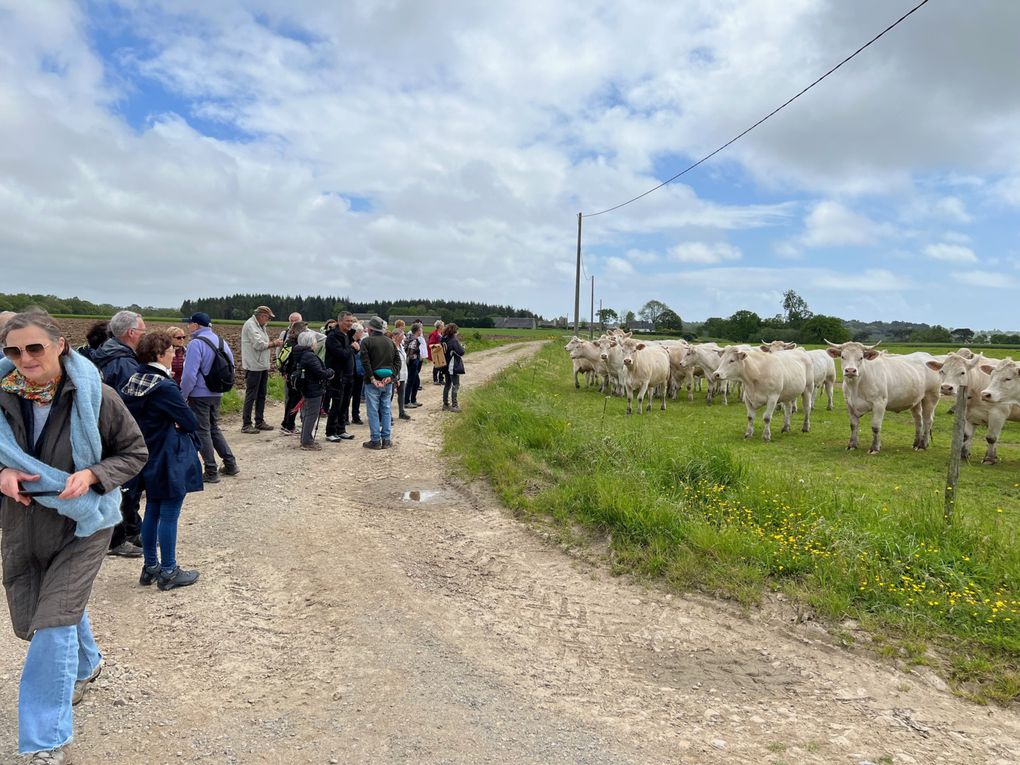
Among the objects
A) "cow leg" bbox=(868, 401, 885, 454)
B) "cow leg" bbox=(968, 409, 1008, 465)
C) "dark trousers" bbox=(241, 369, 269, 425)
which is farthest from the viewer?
"cow leg" bbox=(868, 401, 885, 454)

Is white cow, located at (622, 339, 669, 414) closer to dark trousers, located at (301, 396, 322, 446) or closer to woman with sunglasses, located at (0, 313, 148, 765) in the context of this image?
dark trousers, located at (301, 396, 322, 446)

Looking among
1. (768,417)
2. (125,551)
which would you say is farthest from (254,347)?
(768,417)

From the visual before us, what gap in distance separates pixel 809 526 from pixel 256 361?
8622 millimetres

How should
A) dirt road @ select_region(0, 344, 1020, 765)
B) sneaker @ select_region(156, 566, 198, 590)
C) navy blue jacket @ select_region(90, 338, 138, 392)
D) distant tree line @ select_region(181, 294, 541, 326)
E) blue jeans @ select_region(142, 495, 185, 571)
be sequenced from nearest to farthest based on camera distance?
dirt road @ select_region(0, 344, 1020, 765) → blue jeans @ select_region(142, 495, 185, 571) → sneaker @ select_region(156, 566, 198, 590) → navy blue jacket @ select_region(90, 338, 138, 392) → distant tree line @ select_region(181, 294, 541, 326)

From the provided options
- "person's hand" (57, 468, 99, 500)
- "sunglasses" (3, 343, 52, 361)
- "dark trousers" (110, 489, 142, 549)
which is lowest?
"dark trousers" (110, 489, 142, 549)

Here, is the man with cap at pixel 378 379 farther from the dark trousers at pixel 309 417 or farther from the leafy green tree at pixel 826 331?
the leafy green tree at pixel 826 331

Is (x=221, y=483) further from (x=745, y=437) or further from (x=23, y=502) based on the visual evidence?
(x=745, y=437)

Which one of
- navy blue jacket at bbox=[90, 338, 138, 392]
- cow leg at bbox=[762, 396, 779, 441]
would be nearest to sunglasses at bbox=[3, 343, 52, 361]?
navy blue jacket at bbox=[90, 338, 138, 392]

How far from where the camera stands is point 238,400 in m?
13.8

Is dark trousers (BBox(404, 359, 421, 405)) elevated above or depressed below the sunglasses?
below

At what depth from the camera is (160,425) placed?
462 cm

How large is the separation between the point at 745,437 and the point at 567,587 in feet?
29.2

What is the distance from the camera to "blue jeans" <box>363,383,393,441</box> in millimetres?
10188

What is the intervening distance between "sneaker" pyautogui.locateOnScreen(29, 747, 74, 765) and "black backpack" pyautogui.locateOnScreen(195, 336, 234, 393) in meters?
4.98
